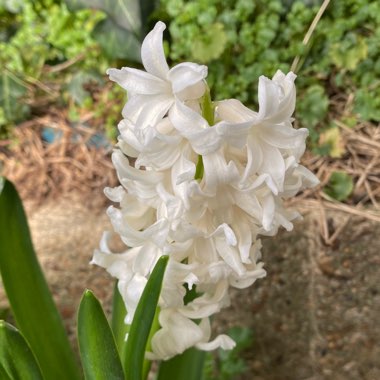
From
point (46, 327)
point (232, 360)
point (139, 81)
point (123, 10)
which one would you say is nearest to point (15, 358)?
point (46, 327)

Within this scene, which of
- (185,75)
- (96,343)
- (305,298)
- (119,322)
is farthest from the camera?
(305,298)

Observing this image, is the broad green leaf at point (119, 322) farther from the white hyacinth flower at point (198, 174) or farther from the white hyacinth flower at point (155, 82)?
the white hyacinth flower at point (155, 82)

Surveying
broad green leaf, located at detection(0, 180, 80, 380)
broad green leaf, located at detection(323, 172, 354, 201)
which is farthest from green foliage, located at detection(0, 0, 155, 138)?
broad green leaf, located at detection(0, 180, 80, 380)

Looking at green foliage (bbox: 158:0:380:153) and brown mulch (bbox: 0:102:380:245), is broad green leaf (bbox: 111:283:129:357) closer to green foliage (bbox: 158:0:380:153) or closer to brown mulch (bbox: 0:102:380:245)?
brown mulch (bbox: 0:102:380:245)

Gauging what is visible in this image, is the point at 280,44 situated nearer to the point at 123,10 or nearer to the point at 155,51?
the point at 123,10

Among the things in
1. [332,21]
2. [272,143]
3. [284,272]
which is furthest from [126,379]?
[332,21]
